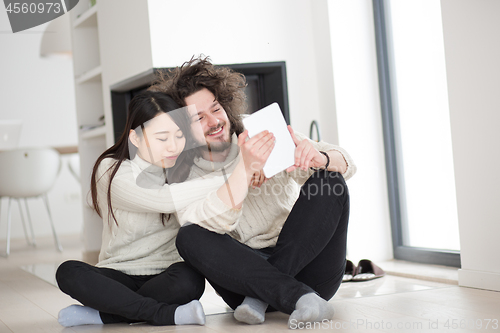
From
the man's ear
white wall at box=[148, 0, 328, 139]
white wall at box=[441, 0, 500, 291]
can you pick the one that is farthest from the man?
white wall at box=[148, 0, 328, 139]

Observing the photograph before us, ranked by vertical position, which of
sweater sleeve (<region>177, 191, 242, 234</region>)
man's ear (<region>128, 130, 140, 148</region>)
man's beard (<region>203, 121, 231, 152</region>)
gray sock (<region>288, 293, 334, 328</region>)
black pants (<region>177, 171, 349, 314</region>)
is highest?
man's ear (<region>128, 130, 140, 148</region>)

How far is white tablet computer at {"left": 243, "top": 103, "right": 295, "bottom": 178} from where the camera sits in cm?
122

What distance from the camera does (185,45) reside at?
2.23m

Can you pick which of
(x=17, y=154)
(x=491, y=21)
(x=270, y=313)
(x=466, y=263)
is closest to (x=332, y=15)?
(x=491, y=21)

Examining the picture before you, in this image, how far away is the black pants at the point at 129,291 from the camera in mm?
1234

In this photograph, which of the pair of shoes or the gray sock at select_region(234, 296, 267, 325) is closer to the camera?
the gray sock at select_region(234, 296, 267, 325)

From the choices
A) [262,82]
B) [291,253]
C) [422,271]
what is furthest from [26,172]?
[291,253]

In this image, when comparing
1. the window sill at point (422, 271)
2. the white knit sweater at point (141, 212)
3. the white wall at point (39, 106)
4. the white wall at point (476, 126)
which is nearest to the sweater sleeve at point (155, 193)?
the white knit sweater at point (141, 212)

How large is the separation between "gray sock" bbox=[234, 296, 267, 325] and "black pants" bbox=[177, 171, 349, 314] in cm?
2

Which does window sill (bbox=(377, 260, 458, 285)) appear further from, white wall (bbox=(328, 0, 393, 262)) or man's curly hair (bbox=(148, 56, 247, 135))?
man's curly hair (bbox=(148, 56, 247, 135))

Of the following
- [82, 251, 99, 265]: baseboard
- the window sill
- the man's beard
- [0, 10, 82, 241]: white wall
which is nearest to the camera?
the man's beard

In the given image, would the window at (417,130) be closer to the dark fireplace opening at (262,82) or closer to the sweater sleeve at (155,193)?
the dark fireplace opening at (262,82)

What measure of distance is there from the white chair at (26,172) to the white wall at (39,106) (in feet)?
3.86

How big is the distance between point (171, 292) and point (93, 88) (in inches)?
85.5
